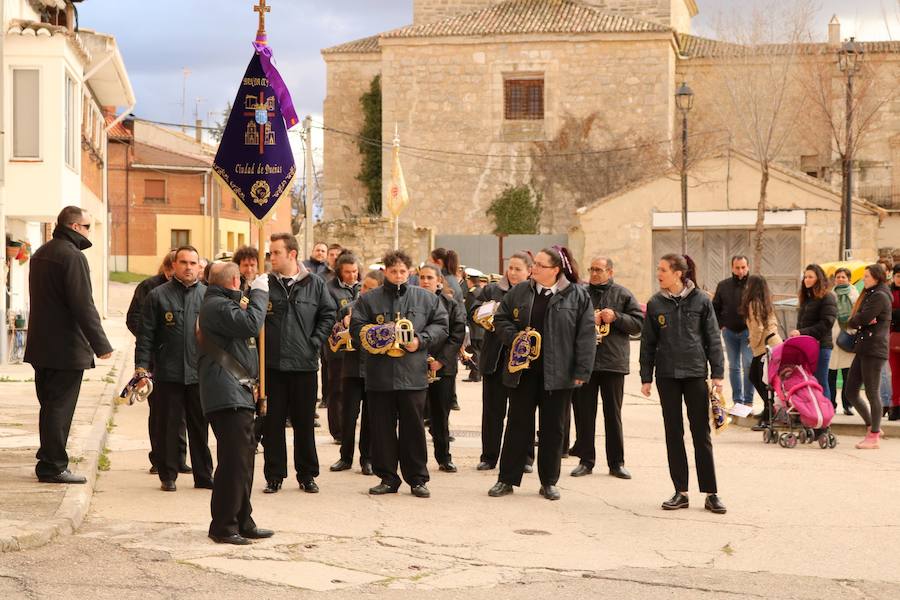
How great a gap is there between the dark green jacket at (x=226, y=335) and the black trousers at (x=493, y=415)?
3.07m

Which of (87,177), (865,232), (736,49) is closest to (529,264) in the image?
(87,177)

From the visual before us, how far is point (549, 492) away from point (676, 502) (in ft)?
3.20

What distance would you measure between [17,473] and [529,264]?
4606 mm

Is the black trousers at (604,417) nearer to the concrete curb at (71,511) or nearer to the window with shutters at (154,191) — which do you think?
the concrete curb at (71,511)

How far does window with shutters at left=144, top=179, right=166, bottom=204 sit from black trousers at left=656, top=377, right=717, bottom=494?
60.1m

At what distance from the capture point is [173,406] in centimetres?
1021

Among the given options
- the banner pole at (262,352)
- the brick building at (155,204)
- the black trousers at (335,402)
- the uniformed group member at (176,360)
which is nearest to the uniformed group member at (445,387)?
the black trousers at (335,402)

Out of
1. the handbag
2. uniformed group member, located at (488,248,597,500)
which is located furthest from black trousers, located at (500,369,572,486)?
the handbag

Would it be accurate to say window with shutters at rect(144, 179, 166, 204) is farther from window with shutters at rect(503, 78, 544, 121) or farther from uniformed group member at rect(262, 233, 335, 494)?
uniformed group member at rect(262, 233, 335, 494)

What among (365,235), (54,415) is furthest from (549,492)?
(365,235)

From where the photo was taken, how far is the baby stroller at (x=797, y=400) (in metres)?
13.2

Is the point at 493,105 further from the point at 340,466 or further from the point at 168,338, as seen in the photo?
the point at 168,338

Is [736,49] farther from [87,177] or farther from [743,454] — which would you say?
[743,454]

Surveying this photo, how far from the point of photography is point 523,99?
4997 cm
